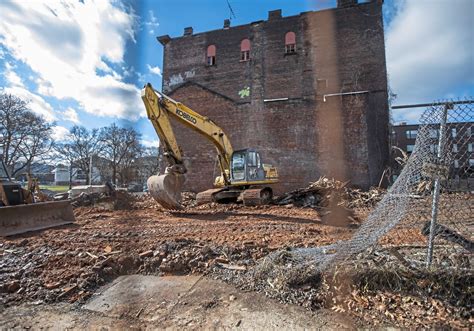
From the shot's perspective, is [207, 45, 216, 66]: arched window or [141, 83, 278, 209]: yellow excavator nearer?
[141, 83, 278, 209]: yellow excavator

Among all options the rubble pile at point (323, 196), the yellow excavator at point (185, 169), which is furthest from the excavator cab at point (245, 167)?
the rubble pile at point (323, 196)

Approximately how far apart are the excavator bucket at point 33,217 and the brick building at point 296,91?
1186 cm

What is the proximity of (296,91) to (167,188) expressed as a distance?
14694 mm

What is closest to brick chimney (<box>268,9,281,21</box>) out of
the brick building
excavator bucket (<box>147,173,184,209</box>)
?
the brick building

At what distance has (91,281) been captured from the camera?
395 cm

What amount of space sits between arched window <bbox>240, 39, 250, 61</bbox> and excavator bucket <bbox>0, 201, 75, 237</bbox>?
18.1 m

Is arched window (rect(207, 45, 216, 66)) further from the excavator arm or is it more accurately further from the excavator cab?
the excavator arm

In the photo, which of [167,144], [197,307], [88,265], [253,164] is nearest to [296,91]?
[253,164]

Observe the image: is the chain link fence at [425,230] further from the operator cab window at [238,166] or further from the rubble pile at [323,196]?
the rubble pile at [323,196]

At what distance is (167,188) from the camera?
31.1ft

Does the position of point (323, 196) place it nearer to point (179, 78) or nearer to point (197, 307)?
point (197, 307)

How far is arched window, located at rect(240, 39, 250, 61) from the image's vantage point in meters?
22.8

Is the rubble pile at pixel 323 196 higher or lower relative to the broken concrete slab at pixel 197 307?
higher

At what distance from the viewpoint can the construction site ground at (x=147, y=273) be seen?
2975 millimetres
